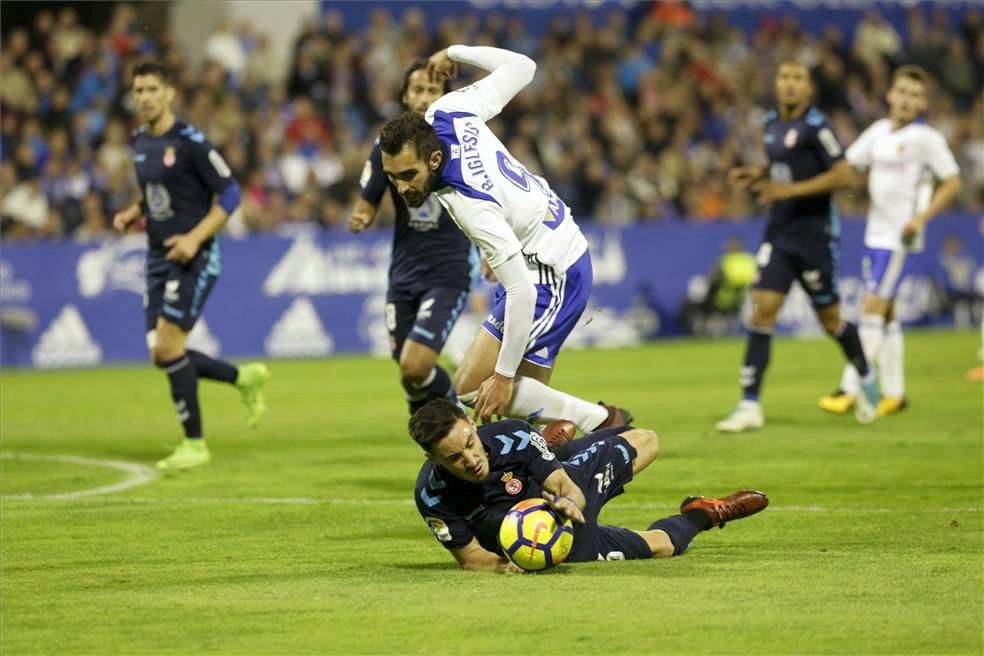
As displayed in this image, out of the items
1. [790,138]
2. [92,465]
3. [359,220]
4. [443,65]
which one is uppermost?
[443,65]

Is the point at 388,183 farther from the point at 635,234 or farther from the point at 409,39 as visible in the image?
the point at 409,39

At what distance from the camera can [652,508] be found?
32.0 feet

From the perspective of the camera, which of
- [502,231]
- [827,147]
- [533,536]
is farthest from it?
[827,147]

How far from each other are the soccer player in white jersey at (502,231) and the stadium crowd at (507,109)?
14804mm

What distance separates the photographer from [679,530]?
8.06 meters

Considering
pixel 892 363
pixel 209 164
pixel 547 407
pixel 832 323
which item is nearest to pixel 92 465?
pixel 209 164

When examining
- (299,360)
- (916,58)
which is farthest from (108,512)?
(916,58)

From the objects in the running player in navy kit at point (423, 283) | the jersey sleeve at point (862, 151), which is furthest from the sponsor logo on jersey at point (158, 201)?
the jersey sleeve at point (862, 151)

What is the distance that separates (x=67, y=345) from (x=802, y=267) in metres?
11.8

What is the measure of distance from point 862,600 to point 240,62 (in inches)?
856

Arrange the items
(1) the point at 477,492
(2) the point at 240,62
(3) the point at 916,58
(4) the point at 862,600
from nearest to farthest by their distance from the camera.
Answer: (4) the point at 862,600 < (1) the point at 477,492 < (2) the point at 240,62 < (3) the point at 916,58

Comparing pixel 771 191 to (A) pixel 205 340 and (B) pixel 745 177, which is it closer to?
(B) pixel 745 177

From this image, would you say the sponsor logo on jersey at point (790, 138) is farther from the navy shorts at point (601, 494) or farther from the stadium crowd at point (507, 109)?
the stadium crowd at point (507, 109)

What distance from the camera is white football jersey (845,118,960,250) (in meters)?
14.8
